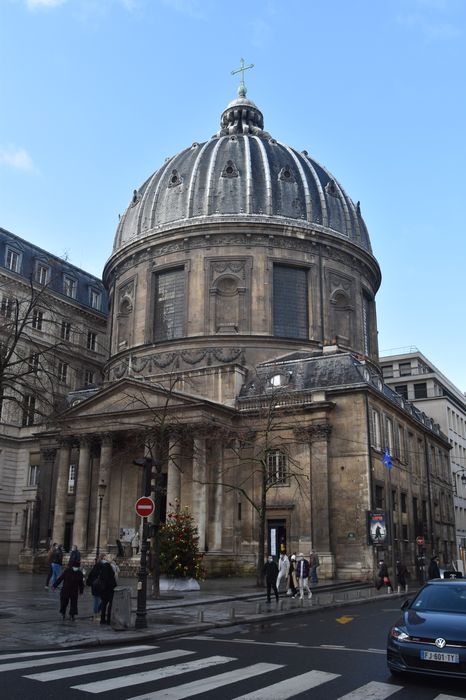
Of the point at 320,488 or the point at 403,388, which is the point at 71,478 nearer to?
the point at 320,488

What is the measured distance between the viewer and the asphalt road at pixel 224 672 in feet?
31.0

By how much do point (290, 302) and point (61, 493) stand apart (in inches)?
867

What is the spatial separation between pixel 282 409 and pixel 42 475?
2125 cm

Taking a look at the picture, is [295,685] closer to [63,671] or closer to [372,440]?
[63,671]

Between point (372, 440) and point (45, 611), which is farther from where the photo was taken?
point (372, 440)

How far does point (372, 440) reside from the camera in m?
41.4

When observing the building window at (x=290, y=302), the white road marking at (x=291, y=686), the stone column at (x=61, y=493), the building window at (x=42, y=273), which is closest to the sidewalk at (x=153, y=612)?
the white road marking at (x=291, y=686)

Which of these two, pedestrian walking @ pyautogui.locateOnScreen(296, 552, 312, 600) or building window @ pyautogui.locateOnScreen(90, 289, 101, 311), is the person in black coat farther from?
building window @ pyautogui.locateOnScreen(90, 289, 101, 311)

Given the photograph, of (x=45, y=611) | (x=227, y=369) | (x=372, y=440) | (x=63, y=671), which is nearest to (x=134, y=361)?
(x=227, y=369)

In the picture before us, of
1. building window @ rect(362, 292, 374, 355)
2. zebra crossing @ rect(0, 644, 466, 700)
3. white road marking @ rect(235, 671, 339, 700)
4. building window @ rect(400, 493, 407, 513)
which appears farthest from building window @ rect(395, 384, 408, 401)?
white road marking @ rect(235, 671, 339, 700)

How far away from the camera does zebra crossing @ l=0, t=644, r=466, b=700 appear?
9461mm

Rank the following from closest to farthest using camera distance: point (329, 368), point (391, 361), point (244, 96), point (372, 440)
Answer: point (372, 440)
point (329, 368)
point (244, 96)
point (391, 361)

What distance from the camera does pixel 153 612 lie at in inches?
833

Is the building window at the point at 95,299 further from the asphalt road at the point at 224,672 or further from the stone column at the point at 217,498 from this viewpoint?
the asphalt road at the point at 224,672
